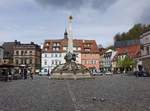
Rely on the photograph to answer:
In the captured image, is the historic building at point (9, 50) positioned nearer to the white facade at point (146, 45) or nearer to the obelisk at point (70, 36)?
the white facade at point (146, 45)

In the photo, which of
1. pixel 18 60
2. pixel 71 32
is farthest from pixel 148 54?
pixel 18 60

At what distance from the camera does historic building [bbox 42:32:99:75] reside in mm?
117750

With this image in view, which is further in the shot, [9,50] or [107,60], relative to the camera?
[107,60]

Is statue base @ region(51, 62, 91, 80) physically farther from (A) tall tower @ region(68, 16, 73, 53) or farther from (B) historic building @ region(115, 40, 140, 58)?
(B) historic building @ region(115, 40, 140, 58)

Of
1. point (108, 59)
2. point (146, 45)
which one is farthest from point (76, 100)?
point (108, 59)

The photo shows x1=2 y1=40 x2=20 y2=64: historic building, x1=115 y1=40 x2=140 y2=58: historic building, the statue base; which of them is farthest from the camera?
x1=2 y1=40 x2=20 y2=64: historic building

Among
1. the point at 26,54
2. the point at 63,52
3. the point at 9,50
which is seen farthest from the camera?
the point at 9,50

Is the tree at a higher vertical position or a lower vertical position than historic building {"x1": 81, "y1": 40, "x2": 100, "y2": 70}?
higher

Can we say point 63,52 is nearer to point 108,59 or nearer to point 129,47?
point 129,47

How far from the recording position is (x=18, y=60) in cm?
11894

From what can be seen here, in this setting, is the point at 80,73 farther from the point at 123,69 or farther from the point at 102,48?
the point at 102,48

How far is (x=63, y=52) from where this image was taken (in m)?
118

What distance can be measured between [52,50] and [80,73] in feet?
205

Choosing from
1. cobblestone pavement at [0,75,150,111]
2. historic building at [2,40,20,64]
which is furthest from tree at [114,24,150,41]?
cobblestone pavement at [0,75,150,111]
